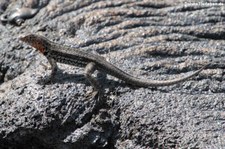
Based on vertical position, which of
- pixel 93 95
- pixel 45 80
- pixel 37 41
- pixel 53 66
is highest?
pixel 37 41

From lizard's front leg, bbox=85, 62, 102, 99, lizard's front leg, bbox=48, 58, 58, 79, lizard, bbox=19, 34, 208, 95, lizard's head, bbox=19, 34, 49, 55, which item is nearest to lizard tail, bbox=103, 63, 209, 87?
lizard, bbox=19, 34, 208, 95

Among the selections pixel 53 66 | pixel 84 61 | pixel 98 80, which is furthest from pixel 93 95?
pixel 53 66

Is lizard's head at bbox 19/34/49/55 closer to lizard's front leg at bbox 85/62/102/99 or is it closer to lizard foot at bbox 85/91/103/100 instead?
lizard's front leg at bbox 85/62/102/99

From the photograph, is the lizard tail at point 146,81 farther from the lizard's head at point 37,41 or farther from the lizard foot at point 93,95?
the lizard's head at point 37,41

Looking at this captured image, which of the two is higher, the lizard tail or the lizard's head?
the lizard's head

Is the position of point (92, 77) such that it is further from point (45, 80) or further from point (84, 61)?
point (45, 80)

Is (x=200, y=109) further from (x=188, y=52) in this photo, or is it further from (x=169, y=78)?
(x=188, y=52)
